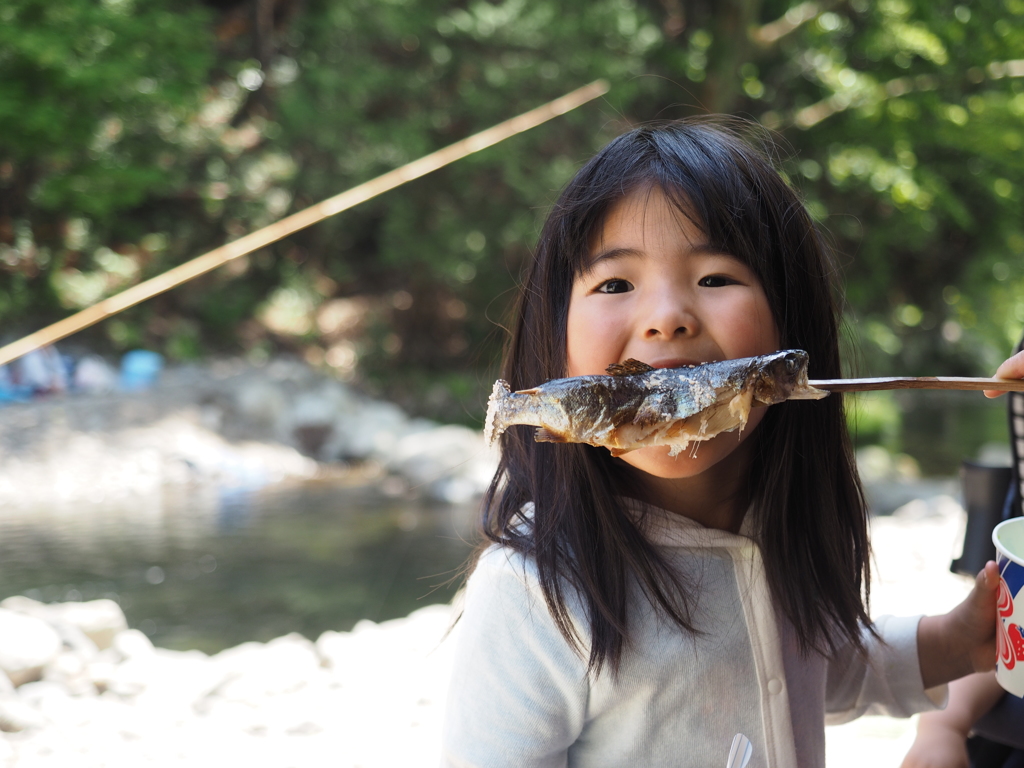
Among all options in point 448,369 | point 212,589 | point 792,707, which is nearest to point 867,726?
point 792,707

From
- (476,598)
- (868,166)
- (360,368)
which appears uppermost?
(868,166)

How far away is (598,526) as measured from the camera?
1185 millimetres

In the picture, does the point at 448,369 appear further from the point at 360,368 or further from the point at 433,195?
the point at 433,195

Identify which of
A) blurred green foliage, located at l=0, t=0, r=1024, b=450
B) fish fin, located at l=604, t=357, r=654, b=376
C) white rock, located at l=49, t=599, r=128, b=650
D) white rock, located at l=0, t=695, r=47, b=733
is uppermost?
blurred green foliage, located at l=0, t=0, r=1024, b=450

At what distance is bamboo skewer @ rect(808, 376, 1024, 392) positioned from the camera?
35.1 inches

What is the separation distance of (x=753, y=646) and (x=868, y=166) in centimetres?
960

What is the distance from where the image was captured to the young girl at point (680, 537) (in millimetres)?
1099

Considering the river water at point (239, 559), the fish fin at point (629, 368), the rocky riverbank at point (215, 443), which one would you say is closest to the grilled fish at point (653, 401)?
the fish fin at point (629, 368)

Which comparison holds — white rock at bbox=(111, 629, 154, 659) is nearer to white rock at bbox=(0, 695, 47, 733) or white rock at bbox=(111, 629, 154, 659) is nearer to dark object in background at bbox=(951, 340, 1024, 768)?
white rock at bbox=(0, 695, 47, 733)

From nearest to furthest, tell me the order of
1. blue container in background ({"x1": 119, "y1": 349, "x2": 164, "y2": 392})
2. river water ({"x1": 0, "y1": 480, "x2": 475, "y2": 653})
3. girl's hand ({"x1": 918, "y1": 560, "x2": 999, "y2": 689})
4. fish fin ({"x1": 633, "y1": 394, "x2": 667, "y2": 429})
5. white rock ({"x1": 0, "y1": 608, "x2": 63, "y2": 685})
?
fish fin ({"x1": 633, "y1": 394, "x2": 667, "y2": 429})
girl's hand ({"x1": 918, "y1": 560, "x2": 999, "y2": 689})
white rock ({"x1": 0, "y1": 608, "x2": 63, "y2": 685})
river water ({"x1": 0, "y1": 480, "x2": 475, "y2": 653})
blue container in background ({"x1": 119, "y1": 349, "x2": 164, "y2": 392})

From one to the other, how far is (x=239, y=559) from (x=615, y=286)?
4.94 metres

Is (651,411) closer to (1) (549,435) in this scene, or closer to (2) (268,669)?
(1) (549,435)

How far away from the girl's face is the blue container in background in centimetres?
961

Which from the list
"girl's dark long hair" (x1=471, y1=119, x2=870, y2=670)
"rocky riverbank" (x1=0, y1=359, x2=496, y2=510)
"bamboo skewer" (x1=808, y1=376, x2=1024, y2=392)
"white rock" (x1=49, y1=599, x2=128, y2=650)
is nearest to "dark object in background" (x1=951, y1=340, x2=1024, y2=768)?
"girl's dark long hair" (x1=471, y1=119, x2=870, y2=670)
